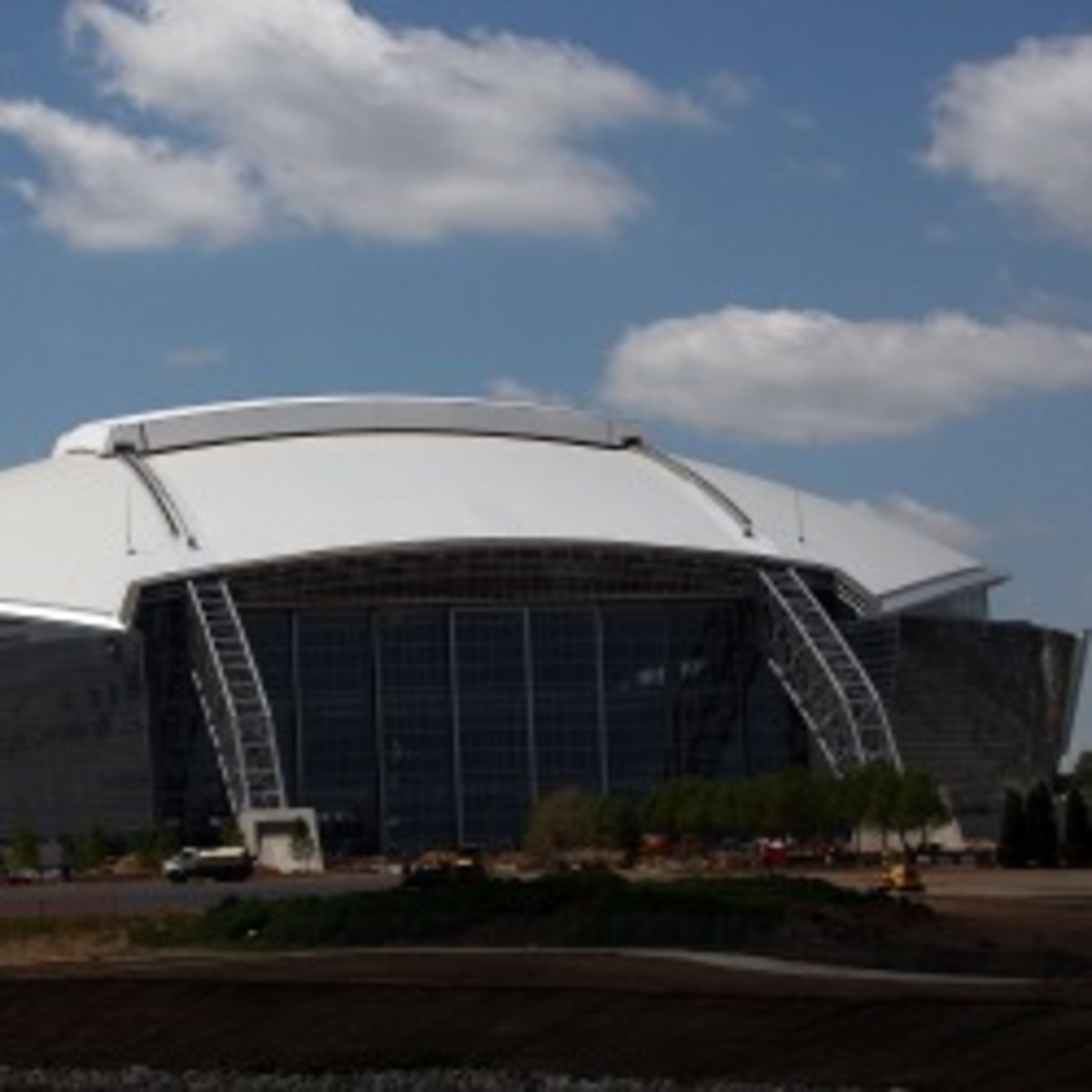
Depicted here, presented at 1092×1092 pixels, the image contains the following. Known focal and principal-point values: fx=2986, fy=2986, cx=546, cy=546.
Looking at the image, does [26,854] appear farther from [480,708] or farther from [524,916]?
[524,916]

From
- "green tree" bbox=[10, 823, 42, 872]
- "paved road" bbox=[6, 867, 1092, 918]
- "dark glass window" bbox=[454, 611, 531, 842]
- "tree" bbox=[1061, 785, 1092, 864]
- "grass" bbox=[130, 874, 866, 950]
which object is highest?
"dark glass window" bbox=[454, 611, 531, 842]

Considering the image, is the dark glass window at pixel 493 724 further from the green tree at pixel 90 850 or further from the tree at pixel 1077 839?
the tree at pixel 1077 839

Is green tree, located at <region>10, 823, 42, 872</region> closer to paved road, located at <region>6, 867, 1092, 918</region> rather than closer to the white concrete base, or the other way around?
the white concrete base

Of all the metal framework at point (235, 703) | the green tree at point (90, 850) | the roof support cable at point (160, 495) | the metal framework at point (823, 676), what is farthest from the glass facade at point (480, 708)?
the green tree at point (90, 850)

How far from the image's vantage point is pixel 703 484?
133m

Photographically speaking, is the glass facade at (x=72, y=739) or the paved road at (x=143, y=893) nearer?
the paved road at (x=143, y=893)

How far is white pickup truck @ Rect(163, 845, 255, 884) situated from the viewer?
329 ft

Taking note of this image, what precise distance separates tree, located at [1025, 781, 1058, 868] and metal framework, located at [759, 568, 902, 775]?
2672 centimetres

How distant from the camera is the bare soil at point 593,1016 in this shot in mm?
29984

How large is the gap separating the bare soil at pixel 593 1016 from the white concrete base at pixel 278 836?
67872mm

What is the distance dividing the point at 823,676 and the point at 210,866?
110 ft

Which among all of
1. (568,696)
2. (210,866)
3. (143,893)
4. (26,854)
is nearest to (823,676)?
(568,696)

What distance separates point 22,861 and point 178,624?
466 inches

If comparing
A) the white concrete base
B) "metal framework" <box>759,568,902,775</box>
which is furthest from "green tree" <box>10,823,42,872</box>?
"metal framework" <box>759,568,902,775</box>
